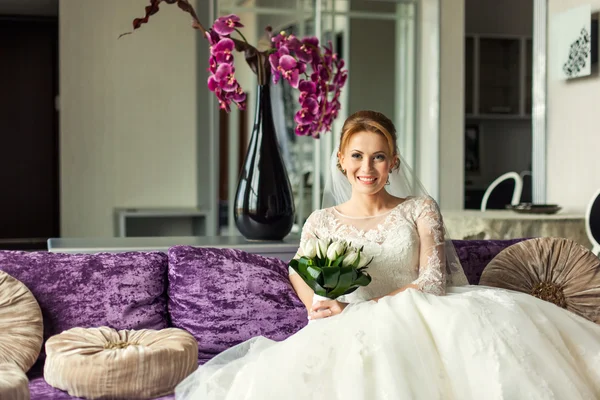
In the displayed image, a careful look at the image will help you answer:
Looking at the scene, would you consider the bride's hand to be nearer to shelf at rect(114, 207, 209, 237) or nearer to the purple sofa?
the purple sofa

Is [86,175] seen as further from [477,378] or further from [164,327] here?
[477,378]

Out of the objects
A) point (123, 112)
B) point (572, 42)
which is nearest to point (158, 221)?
point (123, 112)

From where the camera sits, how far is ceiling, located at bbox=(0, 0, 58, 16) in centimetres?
656

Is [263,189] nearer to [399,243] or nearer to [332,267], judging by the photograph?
[399,243]

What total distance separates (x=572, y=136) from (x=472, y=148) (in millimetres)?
3204

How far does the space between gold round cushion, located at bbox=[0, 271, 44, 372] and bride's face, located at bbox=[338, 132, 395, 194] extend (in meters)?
1.04

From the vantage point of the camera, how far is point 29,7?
683 cm

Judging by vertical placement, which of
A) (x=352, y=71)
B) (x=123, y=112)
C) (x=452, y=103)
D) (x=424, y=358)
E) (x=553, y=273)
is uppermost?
(x=352, y=71)

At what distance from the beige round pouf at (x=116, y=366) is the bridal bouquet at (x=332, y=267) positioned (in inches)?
15.0

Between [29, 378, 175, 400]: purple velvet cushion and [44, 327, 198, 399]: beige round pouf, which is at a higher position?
[44, 327, 198, 399]: beige round pouf

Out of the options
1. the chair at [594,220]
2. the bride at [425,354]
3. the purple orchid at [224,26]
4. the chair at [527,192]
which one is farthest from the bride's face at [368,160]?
the chair at [527,192]

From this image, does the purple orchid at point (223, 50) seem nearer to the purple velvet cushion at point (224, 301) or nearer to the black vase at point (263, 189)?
the black vase at point (263, 189)

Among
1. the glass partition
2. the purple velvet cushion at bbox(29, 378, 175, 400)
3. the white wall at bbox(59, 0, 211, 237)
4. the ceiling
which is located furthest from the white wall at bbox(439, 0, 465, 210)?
the purple velvet cushion at bbox(29, 378, 175, 400)

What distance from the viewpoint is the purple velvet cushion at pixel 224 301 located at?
7.57ft
